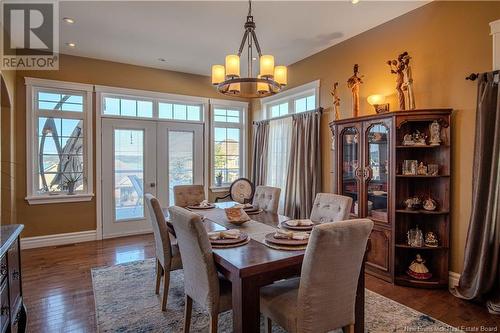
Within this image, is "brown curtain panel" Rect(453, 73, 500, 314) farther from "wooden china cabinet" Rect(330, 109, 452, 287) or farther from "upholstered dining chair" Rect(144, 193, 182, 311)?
"upholstered dining chair" Rect(144, 193, 182, 311)

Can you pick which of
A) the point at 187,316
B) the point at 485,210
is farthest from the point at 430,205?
the point at 187,316

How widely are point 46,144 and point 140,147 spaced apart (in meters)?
1.39

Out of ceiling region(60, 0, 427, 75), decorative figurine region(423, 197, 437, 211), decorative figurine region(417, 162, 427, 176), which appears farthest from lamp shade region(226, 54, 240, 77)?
decorative figurine region(423, 197, 437, 211)

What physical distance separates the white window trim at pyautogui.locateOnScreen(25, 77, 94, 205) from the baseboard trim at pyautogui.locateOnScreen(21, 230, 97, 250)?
1.77ft

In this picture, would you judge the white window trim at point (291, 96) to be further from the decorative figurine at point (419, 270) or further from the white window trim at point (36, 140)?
the white window trim at point (36, 140)

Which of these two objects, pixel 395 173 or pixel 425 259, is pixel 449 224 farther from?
pixel 395 173

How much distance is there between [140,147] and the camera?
524cm

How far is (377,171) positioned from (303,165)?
143cm

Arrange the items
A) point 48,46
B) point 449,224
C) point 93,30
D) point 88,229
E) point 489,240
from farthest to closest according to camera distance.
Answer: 1. point 88,229
2. point 48,46
3. point 93,30
4. point 449,224
5. point 489,240

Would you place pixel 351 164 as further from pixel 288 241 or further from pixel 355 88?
pixel 288 241

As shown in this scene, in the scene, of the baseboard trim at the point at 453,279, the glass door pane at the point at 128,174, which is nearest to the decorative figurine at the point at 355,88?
the baseboard trim at the point at 453,279

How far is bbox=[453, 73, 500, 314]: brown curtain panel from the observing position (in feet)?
8.43

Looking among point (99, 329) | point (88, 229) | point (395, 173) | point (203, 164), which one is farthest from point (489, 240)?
point (88, 229)

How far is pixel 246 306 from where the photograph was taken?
1.67m
